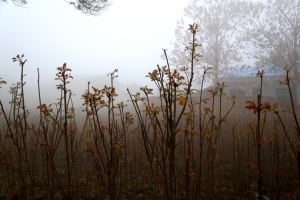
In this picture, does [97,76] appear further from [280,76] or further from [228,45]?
[280,76]

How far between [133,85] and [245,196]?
5180 centimetres

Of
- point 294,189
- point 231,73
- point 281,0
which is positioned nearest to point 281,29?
point 281,0

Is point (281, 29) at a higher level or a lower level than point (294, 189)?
higher

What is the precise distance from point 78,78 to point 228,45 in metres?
41.9

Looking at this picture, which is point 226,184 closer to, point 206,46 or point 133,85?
point 206,46

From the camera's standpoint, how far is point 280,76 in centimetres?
1359

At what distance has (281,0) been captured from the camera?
547 inches

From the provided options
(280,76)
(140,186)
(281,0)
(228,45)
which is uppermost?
(281,0)

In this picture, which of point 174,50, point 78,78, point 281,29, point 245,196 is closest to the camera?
point 245,196

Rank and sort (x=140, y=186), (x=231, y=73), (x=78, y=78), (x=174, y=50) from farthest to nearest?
(x=78, y=78)
(x=174, y=50)
(x=231, y=73)
(x=140, y=186)

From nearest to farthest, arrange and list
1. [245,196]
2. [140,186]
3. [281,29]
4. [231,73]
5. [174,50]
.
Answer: [245,196] → [140,186] → [281,29] → [231,73] → [174,50]

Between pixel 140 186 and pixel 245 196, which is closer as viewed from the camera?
pixel 245 196

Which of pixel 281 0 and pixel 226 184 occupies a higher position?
pixel 281 0

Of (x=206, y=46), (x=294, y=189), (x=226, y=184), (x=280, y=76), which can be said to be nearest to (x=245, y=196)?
(x=226, y=184)
